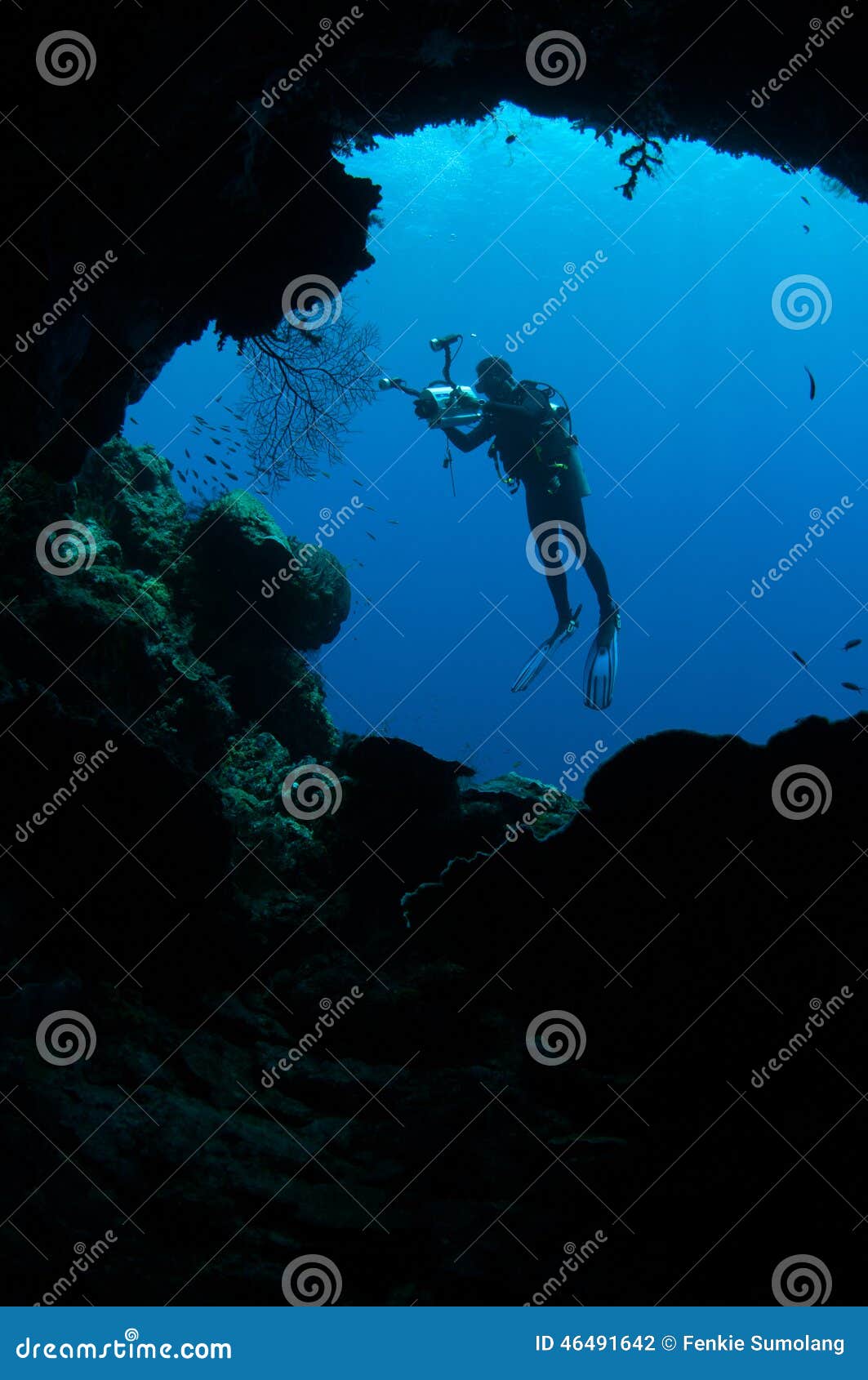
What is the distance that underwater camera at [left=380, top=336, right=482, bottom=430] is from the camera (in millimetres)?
9297

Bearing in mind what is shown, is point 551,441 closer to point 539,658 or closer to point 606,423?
point 539,658

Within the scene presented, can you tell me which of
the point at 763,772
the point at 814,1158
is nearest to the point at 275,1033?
the point at 814,1158

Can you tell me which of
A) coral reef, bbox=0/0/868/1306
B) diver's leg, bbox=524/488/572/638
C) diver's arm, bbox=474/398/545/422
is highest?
diver's arm, bbox=474/398/545/422

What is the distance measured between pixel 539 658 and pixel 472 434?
3914mm

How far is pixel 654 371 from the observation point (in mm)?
67062

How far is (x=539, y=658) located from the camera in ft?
37.0

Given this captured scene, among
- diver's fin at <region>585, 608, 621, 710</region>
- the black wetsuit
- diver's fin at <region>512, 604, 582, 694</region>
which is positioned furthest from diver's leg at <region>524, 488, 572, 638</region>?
diver's fin at <region>585, 608, 621, 710</region>

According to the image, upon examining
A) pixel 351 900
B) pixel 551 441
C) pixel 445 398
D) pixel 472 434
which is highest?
pixel 551 441

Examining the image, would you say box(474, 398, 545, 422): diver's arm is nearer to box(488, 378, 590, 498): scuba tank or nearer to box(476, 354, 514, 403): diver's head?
box(488, 378, 590, 498): scuba tank

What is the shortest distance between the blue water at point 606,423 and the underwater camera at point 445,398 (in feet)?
15.6

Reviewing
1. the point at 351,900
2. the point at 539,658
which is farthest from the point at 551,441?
the point at 351,900

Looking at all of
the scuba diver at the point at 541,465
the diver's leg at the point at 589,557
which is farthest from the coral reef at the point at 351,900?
the diver's leg at the point at 589,557

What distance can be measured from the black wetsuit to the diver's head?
0.22m

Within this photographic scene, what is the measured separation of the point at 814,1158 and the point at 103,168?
290 inches
